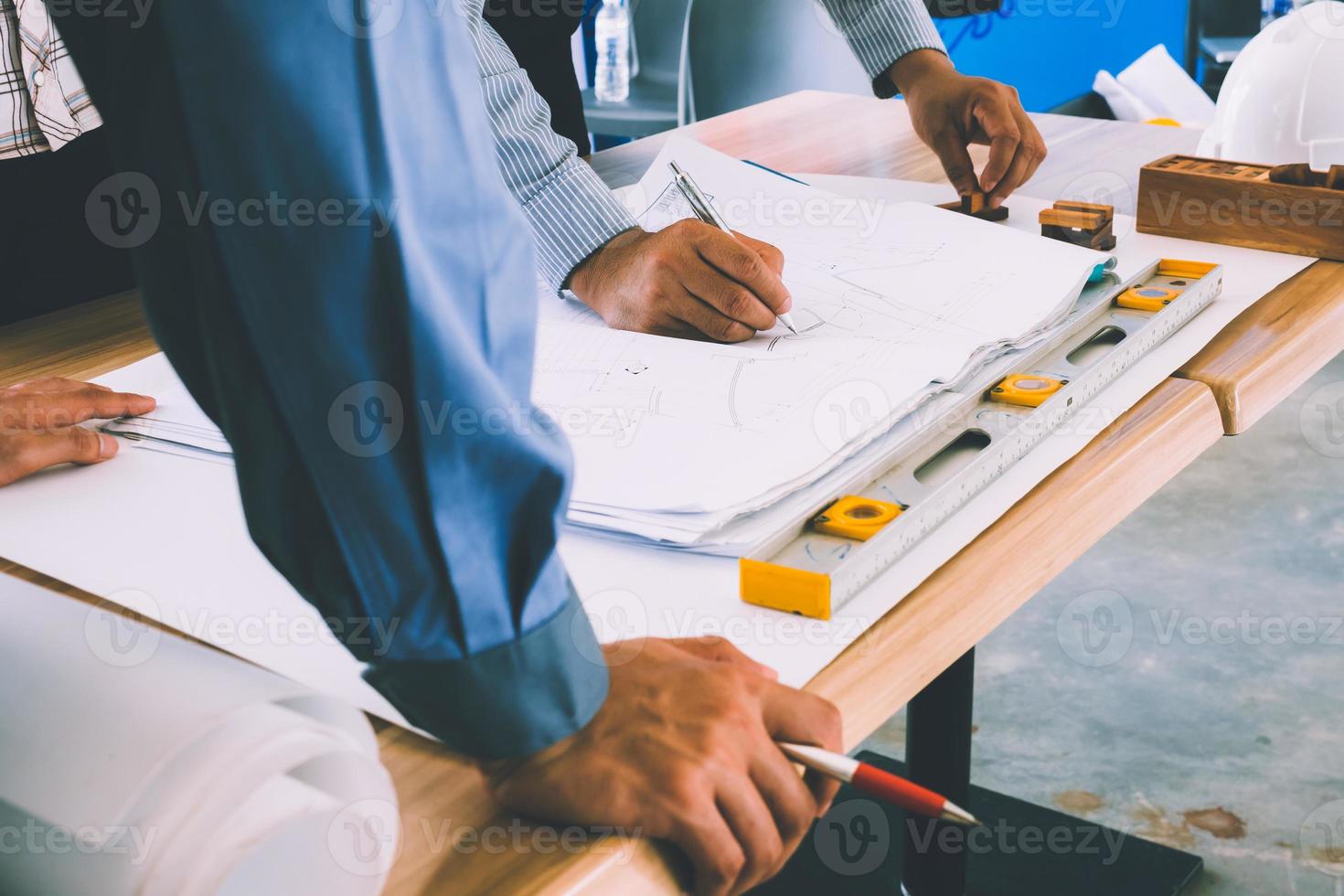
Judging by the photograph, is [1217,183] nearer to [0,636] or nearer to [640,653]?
[640,653]

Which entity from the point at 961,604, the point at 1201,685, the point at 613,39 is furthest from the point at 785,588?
the point at 613,39

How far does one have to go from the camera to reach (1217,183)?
3.64ft

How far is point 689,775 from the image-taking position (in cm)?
45

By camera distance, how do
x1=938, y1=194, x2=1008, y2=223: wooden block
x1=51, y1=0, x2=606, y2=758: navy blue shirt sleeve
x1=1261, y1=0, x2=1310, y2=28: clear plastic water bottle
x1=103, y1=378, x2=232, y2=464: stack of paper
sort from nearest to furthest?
x1=51, y1=0, x2=606, y2=758: navy blue shirt sleeve → x1=103, y1=378, x2=232, y2=464: stack of paper → x1=938, y1=194, x2=1008, y2=223: wooden block → x1=1261, y1=0, x2=1310, y2=28: clear plastic water bottle

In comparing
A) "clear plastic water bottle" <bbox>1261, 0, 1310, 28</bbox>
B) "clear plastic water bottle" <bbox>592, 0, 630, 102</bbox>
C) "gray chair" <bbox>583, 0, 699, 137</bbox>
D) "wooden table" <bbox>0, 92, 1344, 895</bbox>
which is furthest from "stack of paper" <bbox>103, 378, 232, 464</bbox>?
"clear plastic water bottle" <bbox>1261, 0, 1310, 28</bbox>

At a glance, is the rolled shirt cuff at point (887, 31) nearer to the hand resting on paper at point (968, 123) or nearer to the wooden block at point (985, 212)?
the hand resting on paper at point (968, 123)

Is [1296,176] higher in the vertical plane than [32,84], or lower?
lower

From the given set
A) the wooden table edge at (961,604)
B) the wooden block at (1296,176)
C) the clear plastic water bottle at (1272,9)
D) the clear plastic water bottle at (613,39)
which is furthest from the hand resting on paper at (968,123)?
the clear plastic water bottle at (1272,9)

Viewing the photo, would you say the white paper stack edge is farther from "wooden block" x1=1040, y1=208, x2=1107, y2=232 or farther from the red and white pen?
"wooden block" x1=1040, y1=208, x2=1107, y2=232

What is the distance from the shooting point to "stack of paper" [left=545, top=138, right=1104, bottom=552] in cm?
68

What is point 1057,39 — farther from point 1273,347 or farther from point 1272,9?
point 1273,347

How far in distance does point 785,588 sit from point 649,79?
2967 millimetres

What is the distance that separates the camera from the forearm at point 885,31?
144 centimetres

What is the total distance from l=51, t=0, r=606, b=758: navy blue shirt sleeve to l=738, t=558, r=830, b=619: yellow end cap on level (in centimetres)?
16
